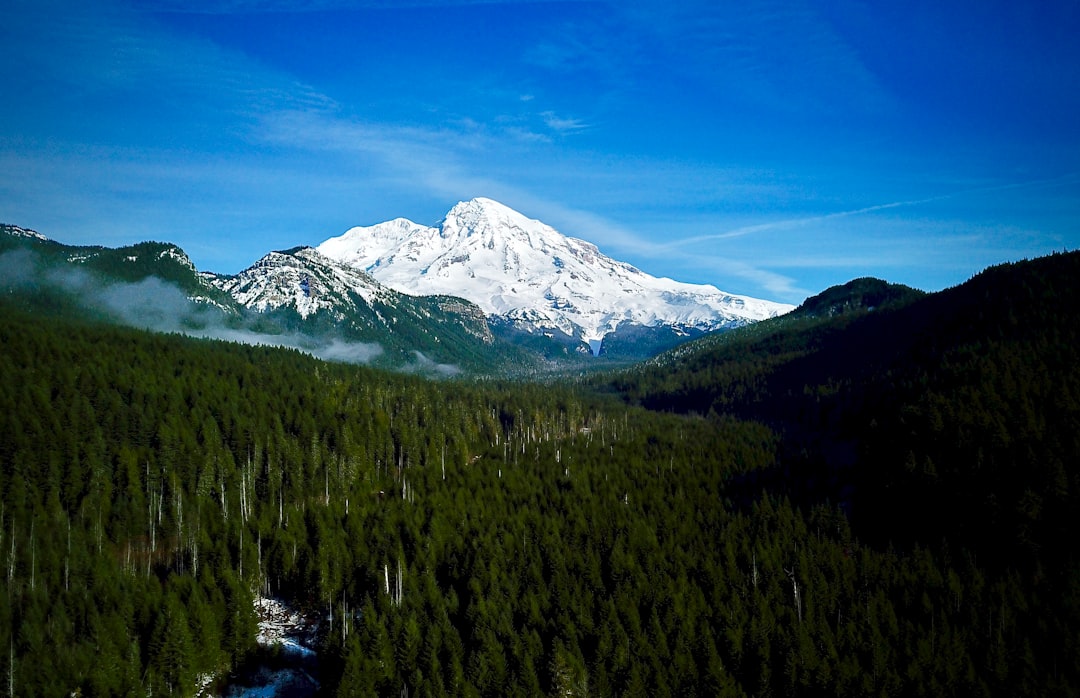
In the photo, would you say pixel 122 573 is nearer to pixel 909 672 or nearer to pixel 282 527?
pixel 282 527

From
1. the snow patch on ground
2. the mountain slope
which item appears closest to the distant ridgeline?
the mountain slope

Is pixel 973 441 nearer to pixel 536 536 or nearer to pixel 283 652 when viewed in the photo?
pixel 536 536

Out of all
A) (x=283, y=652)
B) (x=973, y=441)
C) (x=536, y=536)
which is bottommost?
(x=283, y=652)

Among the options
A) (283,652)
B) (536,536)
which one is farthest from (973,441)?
(283,652)

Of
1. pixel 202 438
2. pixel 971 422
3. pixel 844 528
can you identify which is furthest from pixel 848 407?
pixel 202 438

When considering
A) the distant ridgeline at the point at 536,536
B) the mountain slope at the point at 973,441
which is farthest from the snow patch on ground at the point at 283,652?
the mountain slope at the point at 973,441

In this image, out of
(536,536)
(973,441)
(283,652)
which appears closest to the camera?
(283,652)

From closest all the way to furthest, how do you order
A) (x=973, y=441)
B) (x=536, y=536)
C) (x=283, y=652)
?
(x=283, y=652), (x=973, y=441), (x=536, y=536)

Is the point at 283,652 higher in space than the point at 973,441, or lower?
lower
